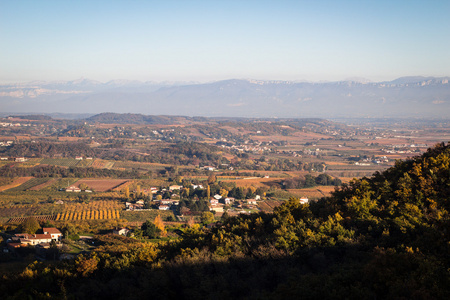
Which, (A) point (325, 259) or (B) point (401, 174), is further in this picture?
(B) point (401, 174)

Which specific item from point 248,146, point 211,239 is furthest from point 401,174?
point 248,146

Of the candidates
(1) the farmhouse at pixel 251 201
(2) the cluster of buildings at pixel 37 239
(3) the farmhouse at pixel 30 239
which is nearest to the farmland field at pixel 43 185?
(2) the cluster of buildings at pixel 37 239

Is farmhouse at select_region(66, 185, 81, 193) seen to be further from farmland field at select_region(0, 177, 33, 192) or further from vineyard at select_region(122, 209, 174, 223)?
vineyard at select_region(122, 209, 174, 223)

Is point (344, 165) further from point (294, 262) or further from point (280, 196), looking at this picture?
point (294, 262)

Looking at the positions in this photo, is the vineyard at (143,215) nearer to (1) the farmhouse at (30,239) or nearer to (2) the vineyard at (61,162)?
(1) the farmhouse at (30,239)

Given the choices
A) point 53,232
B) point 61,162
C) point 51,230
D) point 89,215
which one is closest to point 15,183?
point 61,162

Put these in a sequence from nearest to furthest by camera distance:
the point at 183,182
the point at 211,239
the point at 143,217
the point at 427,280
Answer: the point at 427,280, the point at 211,239, the point at 143,217, the point at 183,182

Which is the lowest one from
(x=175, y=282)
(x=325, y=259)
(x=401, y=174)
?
(x=175, y=282)
